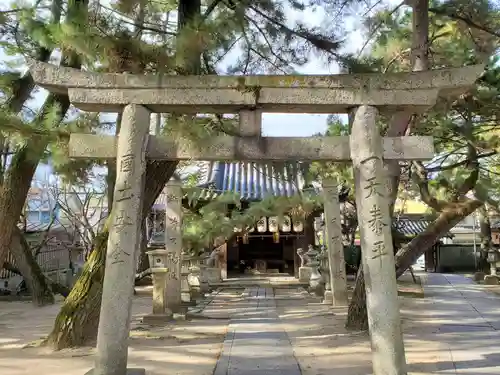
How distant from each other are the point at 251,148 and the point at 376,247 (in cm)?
157

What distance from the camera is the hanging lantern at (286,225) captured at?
1805cm

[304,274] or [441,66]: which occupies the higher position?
[441,66]

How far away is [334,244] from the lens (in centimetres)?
1109

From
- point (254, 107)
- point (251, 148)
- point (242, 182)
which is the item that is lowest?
point (251, 148)

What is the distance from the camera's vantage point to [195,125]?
5.09 metres

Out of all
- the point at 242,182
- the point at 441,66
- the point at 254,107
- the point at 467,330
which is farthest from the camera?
the point at 242,182

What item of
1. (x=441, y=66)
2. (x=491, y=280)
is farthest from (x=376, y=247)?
(x=491, y=280)

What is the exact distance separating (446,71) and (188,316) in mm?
6986

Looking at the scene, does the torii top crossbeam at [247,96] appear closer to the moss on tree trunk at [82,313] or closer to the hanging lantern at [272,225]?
the moss on tree trunk at [82,313]

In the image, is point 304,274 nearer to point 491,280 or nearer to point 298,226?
point 298,226

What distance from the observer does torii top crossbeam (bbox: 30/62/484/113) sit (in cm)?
502

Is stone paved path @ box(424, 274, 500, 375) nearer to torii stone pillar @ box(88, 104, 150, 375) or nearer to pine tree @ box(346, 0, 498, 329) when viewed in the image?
pine tree @ box(346, 0, 498, 329)

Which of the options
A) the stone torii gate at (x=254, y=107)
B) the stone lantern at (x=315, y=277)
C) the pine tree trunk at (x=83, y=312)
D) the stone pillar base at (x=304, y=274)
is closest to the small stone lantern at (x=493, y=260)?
the stone pillar base at (x=304, y=274)

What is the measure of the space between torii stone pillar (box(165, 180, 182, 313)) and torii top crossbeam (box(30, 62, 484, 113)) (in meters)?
6.05
